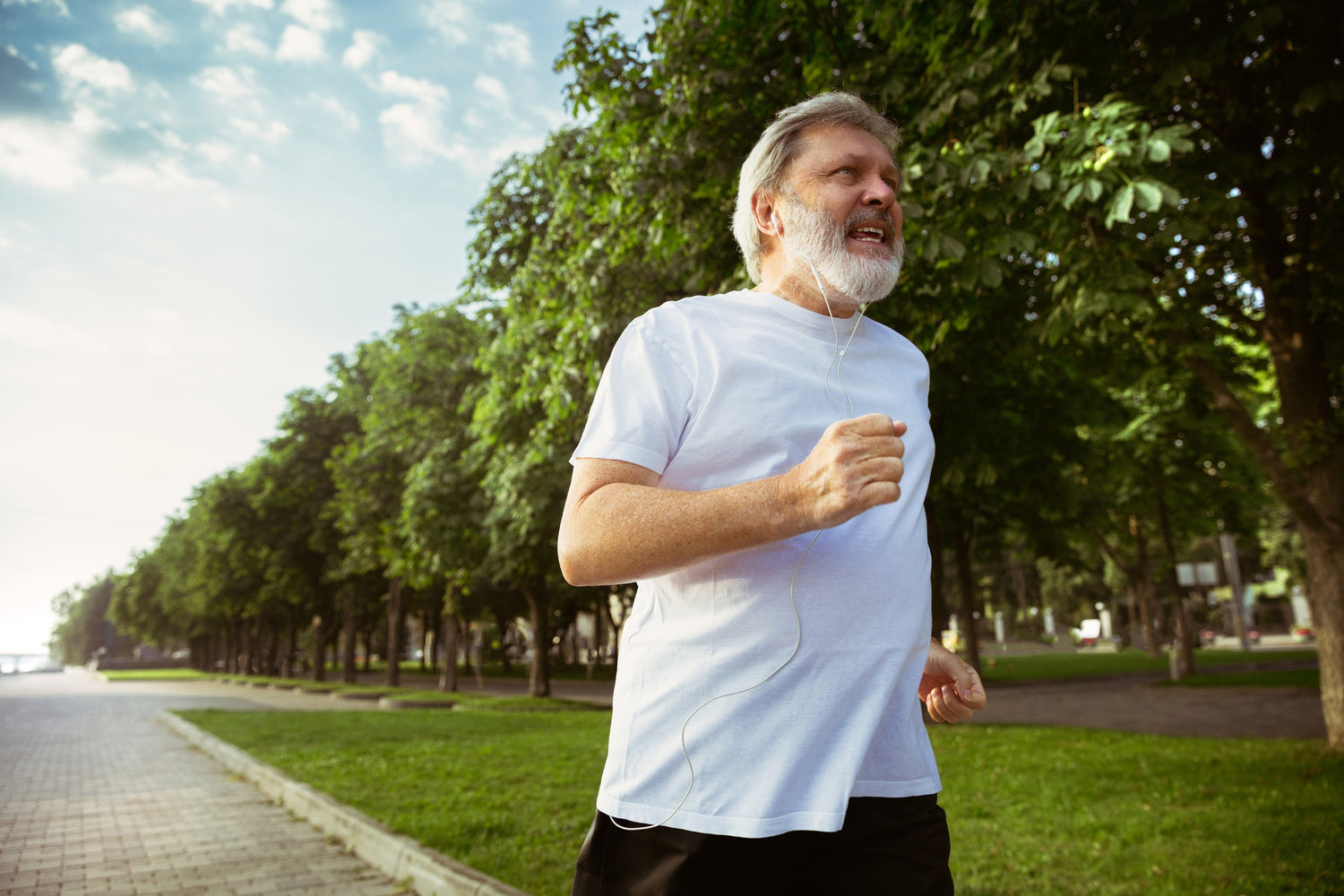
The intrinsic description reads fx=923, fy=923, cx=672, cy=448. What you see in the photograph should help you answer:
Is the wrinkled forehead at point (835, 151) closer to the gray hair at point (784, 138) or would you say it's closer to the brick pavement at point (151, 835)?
the gray hair at point (784, 138)

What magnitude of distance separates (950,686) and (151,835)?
26.1 feet

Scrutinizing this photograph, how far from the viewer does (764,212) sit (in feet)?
6.23

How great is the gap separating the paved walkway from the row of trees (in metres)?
4.09

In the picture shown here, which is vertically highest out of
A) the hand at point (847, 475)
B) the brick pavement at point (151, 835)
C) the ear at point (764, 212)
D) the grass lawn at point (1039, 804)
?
the ear at point (764, 212)

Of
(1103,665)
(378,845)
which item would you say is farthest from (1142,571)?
(378,845)

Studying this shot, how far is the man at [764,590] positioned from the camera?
1.36 m

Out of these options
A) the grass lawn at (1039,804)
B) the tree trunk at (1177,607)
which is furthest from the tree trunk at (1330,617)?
the tree trunk at (1177,607)

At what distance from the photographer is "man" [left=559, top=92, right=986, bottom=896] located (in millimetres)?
1357

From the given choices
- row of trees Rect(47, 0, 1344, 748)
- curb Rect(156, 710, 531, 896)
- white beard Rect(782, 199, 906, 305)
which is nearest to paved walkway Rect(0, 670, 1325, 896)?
curb Rect(156, 710, 531, 896)

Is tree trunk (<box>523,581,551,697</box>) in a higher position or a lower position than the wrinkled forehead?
lower

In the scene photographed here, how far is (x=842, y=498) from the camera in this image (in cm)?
126

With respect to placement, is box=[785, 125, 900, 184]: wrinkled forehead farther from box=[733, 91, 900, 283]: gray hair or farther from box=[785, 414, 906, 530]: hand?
box=[785, 414, 906, 530]: hand

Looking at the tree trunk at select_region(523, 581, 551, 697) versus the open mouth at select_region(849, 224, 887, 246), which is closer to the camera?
the open mouth at select_region(849, 224, 887, 246)

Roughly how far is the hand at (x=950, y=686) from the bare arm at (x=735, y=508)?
26.1 inches
